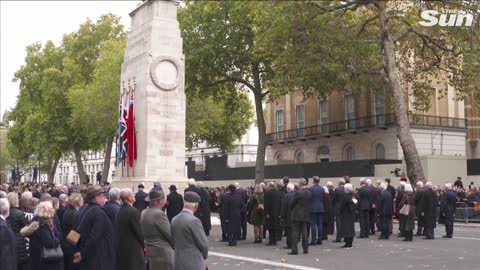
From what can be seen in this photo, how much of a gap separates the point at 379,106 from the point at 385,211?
27.3 metres

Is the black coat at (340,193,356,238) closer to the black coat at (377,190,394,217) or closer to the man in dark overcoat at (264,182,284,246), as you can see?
the man in dark overcoat at (264,182,284,246)

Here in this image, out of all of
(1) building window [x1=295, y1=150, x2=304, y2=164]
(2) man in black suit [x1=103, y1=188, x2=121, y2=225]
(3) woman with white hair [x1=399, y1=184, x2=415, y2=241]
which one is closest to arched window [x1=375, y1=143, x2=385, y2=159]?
(1) building window [x1=295, y1=150, x2=304, y2=164]

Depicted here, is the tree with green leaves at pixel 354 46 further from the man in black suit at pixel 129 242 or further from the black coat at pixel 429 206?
the man in black suit at pixel 129 242

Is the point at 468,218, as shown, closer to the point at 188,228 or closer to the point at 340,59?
the point at 340,59

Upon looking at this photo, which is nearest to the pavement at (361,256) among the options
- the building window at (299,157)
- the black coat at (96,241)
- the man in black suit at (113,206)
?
the man in black suit at (113,206)

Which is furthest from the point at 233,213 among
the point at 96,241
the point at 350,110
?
the point at 350,110

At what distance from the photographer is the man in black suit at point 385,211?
60.7 ft

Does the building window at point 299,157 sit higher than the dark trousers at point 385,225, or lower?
higher

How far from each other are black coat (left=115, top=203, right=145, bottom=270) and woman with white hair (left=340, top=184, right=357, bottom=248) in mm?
9059

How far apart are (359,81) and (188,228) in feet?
92.4

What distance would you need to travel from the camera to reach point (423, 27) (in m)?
32.5

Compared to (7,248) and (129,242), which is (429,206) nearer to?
(129,242)

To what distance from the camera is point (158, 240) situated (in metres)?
7.73

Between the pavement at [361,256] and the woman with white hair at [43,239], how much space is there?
5511mm
